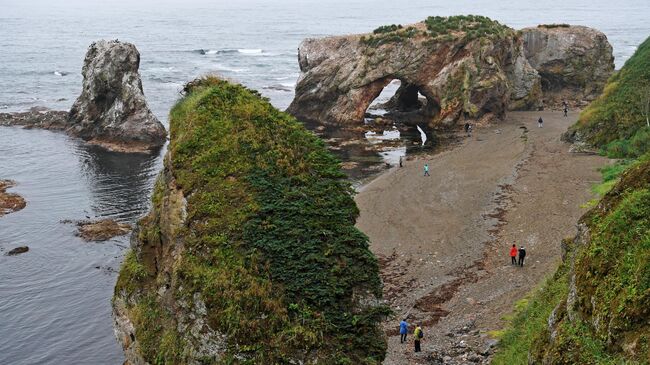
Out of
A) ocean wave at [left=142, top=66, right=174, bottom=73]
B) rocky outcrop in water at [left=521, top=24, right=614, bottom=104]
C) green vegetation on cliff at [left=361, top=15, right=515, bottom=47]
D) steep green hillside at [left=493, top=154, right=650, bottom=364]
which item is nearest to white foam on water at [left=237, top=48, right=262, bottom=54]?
ocean wave at [left=142, top=66, right=174, bottom=73]

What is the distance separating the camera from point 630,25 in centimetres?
18725

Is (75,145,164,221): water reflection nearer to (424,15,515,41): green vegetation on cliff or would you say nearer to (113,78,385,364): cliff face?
(113,78,385,364): cliff face

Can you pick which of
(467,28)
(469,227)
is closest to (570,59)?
(467,28)

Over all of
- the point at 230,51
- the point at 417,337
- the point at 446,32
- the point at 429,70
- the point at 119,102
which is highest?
the point at 446,32

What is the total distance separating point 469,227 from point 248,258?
2499cm

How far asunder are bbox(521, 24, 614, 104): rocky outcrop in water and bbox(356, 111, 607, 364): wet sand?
24.2 metres

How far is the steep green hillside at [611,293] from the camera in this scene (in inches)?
533

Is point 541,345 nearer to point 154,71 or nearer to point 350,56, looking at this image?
point 350,56

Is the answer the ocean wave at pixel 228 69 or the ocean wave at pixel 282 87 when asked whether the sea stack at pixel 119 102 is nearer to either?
the ocean wave at pixel 282 87

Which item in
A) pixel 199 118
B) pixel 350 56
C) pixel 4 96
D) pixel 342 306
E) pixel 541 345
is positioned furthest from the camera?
pixel 4 96

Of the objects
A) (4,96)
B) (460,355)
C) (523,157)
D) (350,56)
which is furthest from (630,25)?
(460,355)

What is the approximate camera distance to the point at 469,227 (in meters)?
42.7

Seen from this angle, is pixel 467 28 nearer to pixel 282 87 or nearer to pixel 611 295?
pixel 282 87

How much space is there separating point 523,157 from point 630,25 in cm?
15329
